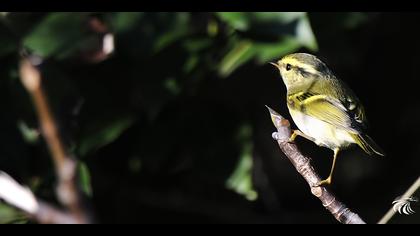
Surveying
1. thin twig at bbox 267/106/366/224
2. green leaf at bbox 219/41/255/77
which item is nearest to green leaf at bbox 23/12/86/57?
green leaf at bbox 219/41/255/77

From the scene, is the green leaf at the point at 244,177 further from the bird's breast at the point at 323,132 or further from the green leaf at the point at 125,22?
the green leaf at the point at 125,22

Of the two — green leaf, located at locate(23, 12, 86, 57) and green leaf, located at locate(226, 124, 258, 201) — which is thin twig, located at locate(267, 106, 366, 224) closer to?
green leaf, located at locate(226, 124, 258, 201)

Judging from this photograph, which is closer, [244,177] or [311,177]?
[311,177]

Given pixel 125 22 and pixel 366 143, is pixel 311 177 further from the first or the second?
pixel 125 22

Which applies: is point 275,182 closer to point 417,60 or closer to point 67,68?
point 417,60

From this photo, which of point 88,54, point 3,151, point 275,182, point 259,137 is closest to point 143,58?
point 88,54

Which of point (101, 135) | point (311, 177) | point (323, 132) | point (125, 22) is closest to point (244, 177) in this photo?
point (323, 132)

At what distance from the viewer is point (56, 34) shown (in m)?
2.08

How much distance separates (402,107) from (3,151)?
1.89 meters

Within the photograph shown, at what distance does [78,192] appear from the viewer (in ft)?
1.64

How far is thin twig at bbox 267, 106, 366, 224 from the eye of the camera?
3.08 feet

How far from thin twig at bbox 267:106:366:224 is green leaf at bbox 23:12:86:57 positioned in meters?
1.07

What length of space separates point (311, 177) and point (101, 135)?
1240mm

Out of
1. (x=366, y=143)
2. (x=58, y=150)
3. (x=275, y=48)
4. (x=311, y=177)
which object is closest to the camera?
(x=58, y=150)
